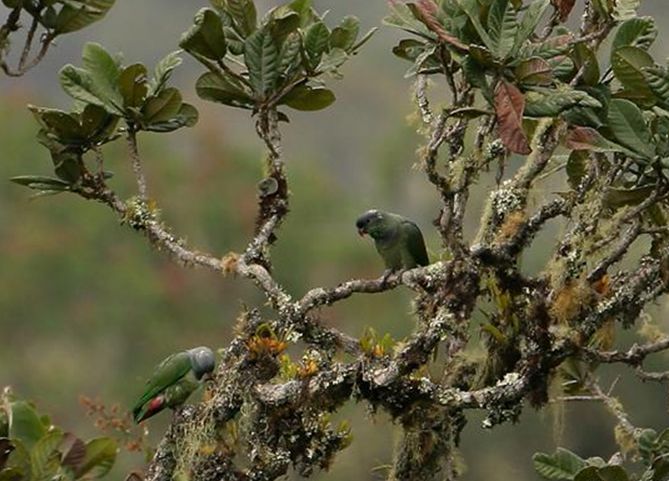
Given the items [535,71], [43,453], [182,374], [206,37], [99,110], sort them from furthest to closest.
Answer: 1. [182,374]
2. [99,110]
3. [206,37]
4. [43,453]
5. [535,71]

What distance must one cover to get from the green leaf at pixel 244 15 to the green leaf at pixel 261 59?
0.07 meters

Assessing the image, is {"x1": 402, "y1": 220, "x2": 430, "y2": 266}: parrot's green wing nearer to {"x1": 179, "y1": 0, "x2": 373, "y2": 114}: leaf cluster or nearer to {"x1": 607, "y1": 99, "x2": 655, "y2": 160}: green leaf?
{"x1": 179, "y1": 0, "x2": 373, "y2": 114}: leaf cluster

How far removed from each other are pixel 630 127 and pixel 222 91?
0.71 meters

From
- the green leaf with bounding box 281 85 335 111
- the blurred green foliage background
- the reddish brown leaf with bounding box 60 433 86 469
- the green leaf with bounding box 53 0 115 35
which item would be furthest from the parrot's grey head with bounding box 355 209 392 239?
the blurred green foliage background

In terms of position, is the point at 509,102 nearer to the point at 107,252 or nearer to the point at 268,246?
the point at 268,246

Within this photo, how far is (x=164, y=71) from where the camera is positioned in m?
2.53

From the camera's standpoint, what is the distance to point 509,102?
216cm

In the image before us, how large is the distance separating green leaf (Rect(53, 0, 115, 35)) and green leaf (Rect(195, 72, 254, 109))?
29 centimetres

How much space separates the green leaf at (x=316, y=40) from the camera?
245 centimetres

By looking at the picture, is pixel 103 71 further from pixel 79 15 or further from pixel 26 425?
pixel 26 425

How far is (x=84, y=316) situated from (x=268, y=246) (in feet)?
52.5

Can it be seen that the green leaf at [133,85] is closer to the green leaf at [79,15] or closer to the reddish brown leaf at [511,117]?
the green leaf at [79,15]

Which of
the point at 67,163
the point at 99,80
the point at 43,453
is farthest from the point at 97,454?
the point at 99,80

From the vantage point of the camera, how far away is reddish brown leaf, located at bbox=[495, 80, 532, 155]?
2.15 metres
